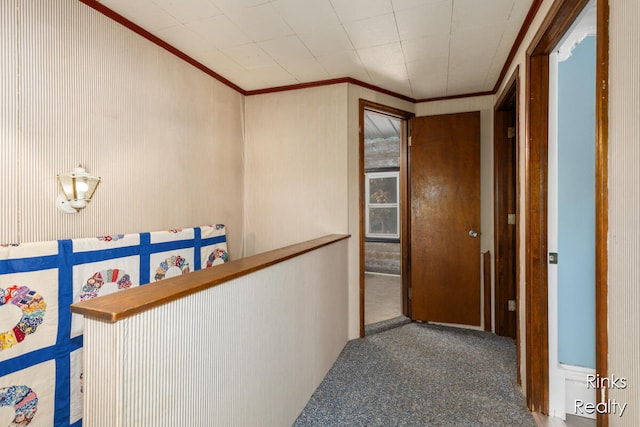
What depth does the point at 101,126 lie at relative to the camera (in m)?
1.76

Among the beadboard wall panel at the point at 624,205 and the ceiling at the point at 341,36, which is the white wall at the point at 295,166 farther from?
the beadboard wall panel at the point at 624,205

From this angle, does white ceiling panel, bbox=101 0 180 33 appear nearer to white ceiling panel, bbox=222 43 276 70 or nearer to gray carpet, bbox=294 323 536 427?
white ceiling panel, bbox=222 43 276 70

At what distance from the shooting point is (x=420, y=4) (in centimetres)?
172

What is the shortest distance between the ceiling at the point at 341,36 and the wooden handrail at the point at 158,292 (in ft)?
4.85

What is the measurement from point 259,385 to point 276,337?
216mm

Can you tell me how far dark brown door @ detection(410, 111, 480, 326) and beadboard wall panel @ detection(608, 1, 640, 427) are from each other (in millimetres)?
2103

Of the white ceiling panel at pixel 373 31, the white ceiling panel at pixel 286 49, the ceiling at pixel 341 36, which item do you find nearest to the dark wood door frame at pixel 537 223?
the ceiling at pixel 341 36

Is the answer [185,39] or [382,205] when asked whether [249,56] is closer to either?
[185,39]

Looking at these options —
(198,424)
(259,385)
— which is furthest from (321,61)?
(198,424)

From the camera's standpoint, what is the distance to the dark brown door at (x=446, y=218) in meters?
2.98

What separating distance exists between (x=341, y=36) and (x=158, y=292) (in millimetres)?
1930

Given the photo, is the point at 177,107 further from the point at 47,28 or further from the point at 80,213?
the point at 80,213

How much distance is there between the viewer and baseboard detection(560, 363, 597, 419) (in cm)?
179

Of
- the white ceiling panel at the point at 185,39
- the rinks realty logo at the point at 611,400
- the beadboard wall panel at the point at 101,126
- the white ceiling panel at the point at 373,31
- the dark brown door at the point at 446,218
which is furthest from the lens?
the dark brown door at the point at 446,218
